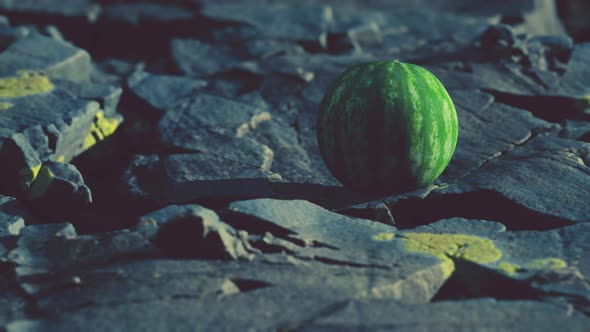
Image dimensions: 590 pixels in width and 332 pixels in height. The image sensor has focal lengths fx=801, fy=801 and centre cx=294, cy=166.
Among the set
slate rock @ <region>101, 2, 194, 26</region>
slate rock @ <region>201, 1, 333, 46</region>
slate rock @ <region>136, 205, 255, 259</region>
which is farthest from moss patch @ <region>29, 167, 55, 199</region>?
slate rock @ <region>101, 2, 194, 26</region>

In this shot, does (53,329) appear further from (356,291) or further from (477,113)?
(477,113)

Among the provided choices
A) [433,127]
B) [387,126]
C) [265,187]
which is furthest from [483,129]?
[265,187]

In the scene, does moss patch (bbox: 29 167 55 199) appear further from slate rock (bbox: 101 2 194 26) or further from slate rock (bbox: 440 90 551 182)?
slate rock (bbox: 101 2 194 26)

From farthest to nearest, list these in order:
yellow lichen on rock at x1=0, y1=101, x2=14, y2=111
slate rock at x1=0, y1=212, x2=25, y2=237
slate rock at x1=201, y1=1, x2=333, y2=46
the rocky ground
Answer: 1. slate rock at x1=201, y1=1, x2=333, y2=46
2. yellow lichen on rock at x1=0, y1=101, x2=14, y2=111
3. slate rock at x1=0, y1=212, x2=25, y2=237
4. the rocky ground

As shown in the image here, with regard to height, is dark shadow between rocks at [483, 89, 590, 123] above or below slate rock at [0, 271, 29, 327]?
above

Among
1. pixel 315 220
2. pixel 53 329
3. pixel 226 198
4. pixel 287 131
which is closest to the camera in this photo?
pixel 53 329

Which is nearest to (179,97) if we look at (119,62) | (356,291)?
(119,62)

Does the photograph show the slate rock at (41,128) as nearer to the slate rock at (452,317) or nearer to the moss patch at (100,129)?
the moss patch at (100,129)
